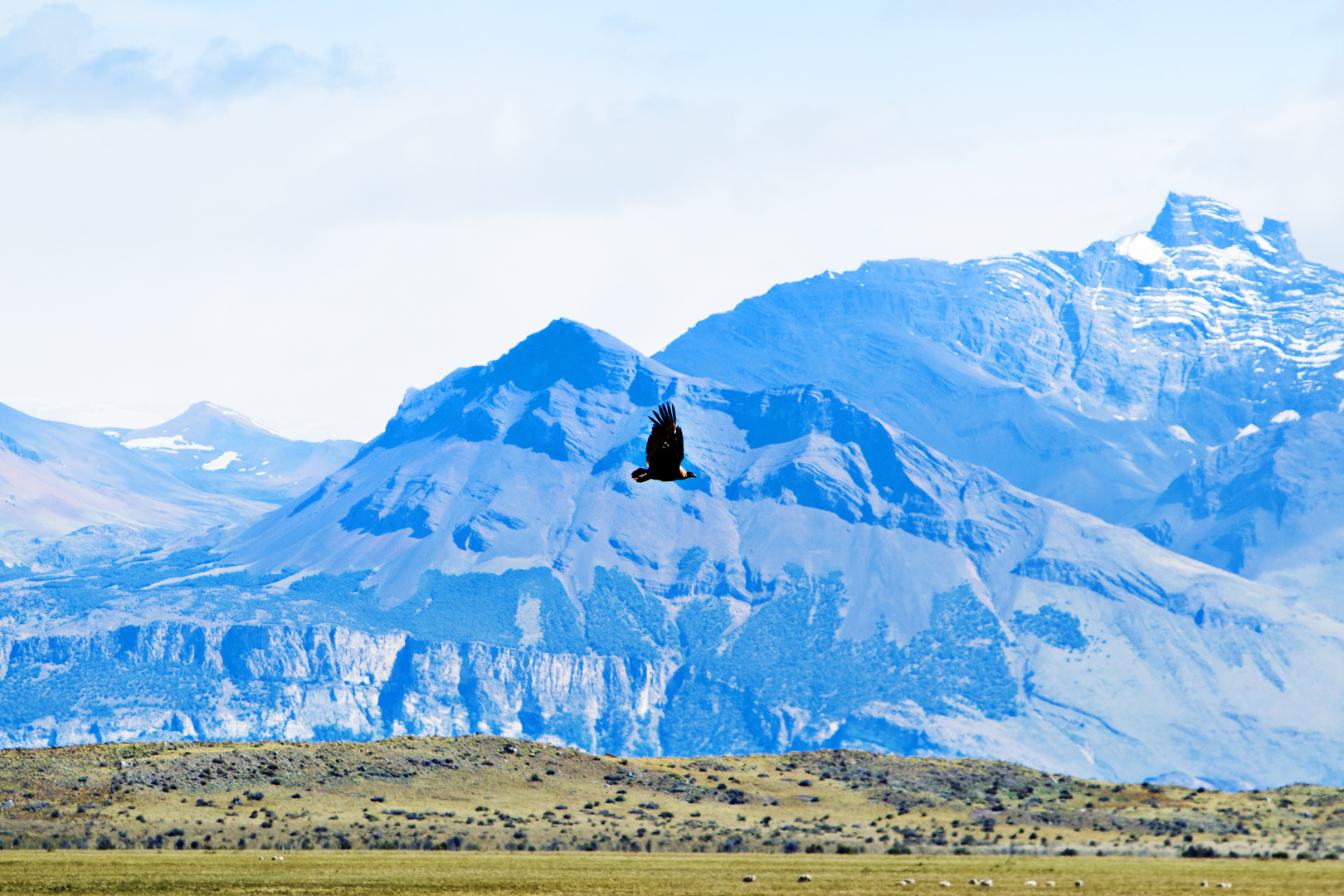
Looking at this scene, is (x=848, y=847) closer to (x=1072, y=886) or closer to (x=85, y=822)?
(x=1072, y=886)

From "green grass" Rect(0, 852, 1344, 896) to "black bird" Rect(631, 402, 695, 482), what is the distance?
83.0ft

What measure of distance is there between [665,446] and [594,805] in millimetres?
65706

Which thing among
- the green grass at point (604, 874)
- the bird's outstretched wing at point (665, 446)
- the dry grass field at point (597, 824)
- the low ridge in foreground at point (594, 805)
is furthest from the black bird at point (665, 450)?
the low ridge in foreground at point (594, 805)

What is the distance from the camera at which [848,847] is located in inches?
3588

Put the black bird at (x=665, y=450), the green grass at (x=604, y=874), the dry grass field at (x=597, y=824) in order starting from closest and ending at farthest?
the black bird at (x=665, y=450)
the green grass at (x=604, y=874)
the dry grass field at (x=597, y=824)

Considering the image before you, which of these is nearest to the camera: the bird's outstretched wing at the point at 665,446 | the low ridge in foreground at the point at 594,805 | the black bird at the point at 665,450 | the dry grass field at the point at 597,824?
the black bird at the point at 665,450

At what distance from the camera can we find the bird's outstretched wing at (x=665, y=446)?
156ft

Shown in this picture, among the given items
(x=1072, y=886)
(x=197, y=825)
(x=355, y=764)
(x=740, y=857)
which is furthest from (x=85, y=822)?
(x=1072, y=886)

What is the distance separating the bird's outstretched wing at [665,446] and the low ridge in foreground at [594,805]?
47.0 meters

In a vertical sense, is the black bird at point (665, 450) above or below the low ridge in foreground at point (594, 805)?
above

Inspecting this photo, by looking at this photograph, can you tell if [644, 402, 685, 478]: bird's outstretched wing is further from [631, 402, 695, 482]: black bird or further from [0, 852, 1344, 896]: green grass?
[0, 852, 1344, 896]: green grass

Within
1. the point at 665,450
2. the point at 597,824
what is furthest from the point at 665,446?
the point at 597,824

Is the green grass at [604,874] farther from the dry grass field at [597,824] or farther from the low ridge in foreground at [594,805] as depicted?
the low ridge in foreground at [594,805]

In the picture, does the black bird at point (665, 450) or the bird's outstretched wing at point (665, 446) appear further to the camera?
the bird's outstretched wing at point (665, 446)
